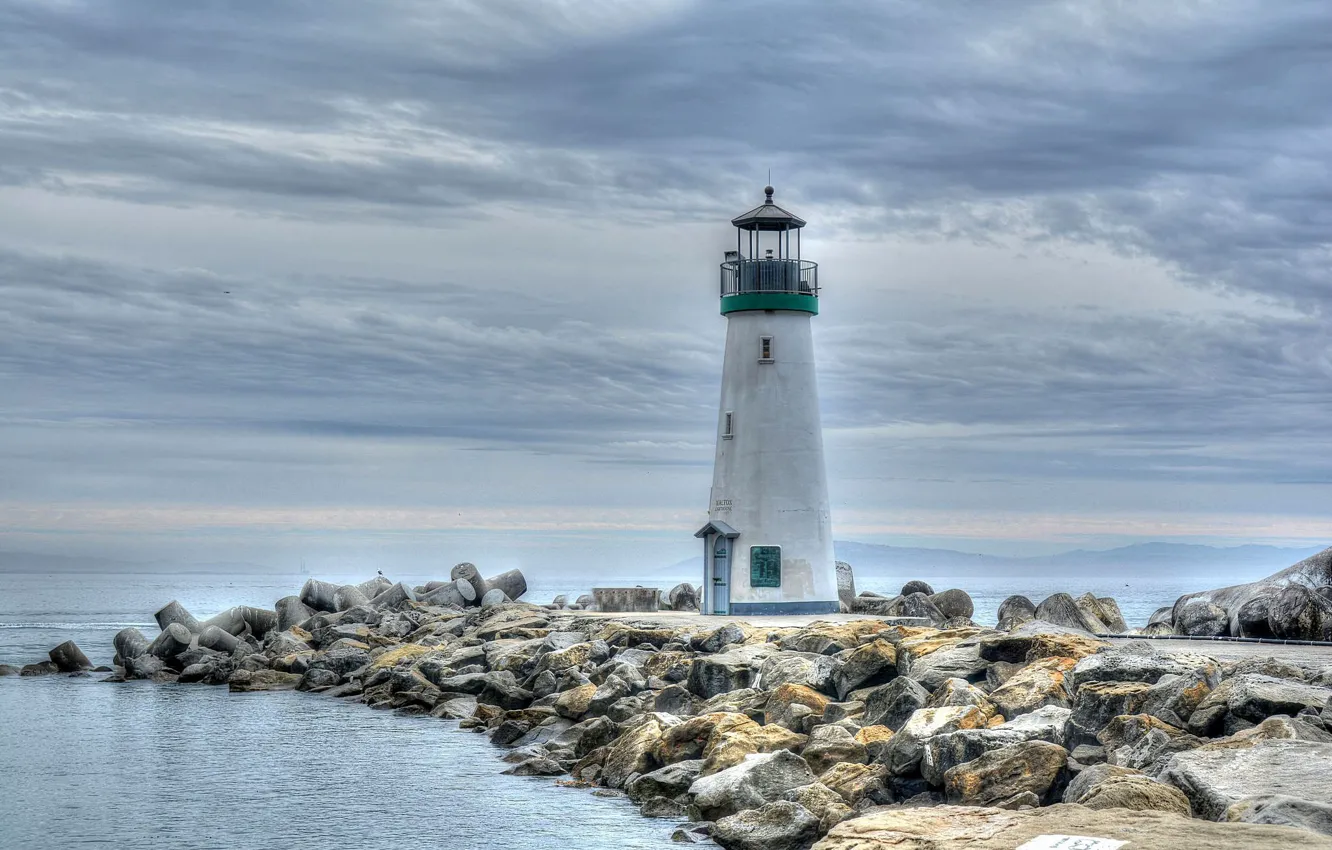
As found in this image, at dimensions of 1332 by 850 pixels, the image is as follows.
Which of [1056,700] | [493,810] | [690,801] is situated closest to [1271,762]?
[1056,700]

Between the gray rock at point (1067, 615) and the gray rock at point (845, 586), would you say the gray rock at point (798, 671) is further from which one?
the gray rock at point (845, 586)

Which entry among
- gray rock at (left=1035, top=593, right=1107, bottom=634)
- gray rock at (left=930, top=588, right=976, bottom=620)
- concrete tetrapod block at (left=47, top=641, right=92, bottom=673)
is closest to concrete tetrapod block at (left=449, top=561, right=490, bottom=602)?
concrete tetrapod block at (left=47, top=641, right=92, bottom=673)

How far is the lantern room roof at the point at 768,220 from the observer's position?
27.2 m

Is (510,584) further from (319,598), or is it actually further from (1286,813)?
(1286,813)

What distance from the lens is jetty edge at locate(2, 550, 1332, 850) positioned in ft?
30.5

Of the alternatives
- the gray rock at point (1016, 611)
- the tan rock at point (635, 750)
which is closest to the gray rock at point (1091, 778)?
the tan rock at point (635, 750)

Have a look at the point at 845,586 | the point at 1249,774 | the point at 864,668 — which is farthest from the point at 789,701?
the point at 845,586

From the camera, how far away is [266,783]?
1775cm

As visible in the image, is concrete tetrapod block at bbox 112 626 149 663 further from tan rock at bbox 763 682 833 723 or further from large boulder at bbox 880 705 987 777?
large boulder at bbox 880 705 987 777

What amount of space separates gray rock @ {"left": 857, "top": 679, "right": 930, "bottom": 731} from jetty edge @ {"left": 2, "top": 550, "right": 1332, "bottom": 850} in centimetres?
2

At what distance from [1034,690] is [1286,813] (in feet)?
17.4

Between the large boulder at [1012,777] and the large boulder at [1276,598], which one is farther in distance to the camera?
the large boulder at [1276,598]

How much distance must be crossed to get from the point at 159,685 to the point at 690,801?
1879 centimetres

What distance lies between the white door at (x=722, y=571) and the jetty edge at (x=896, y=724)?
0.63m
